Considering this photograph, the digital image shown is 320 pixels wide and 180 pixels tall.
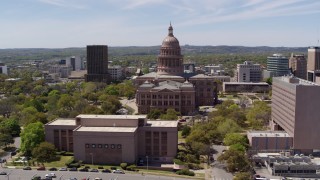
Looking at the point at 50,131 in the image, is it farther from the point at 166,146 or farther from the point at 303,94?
the point at 303,94

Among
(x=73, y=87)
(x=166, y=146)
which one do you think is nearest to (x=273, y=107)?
(x=166, y=146)

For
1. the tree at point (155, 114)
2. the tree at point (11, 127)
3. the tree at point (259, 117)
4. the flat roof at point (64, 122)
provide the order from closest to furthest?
the flat roof at point (64, 122)
the tree at point (11, 127)
the tree at point (259, 117)
the tree at point (155, 114)

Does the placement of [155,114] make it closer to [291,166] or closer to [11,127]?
[11,127]

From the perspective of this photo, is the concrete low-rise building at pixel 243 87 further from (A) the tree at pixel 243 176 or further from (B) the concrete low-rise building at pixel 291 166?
(A) the tree at pixel 243 176

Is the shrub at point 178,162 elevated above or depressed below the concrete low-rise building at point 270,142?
below

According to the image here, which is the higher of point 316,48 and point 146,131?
point 316,48

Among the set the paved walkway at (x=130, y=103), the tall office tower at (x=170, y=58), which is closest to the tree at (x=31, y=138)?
the paved walkway at (x=130, y=103)

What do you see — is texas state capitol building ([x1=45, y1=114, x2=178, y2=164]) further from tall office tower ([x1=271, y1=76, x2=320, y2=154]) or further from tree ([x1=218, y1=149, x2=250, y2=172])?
tall office tower ([x1=271, y1=76, x2=320, y2=154])
